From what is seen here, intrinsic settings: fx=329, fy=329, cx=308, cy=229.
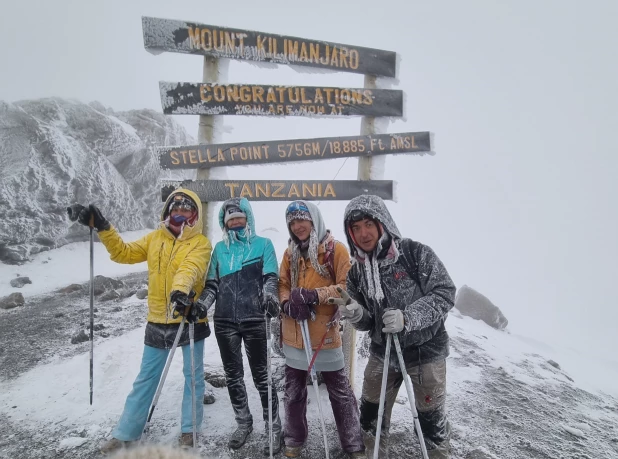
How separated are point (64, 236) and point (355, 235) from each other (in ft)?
51.6

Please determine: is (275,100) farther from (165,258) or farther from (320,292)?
(320,292)

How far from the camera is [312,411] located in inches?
171

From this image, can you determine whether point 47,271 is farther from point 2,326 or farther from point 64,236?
point 2,326

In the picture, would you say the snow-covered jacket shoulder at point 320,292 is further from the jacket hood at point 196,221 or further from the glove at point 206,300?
the jacket hood at point 196,221

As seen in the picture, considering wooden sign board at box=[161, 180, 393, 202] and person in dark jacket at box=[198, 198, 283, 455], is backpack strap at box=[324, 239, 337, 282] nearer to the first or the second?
person in dark jacket at box=[198, 198, 283, 455]

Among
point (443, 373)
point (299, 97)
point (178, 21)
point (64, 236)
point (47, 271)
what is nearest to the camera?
point (443, 373)

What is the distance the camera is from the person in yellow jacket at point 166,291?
3.38 meters

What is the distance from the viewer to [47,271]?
39.7 ft

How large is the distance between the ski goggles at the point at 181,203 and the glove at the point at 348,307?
1952 mm

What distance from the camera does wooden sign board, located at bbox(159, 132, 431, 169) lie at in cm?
517

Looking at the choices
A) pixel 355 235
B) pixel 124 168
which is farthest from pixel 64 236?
pixel 355 235

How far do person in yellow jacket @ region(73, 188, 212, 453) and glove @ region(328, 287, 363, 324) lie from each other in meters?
1.44

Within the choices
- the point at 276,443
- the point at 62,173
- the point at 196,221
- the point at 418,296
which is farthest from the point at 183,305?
the point at 62,173

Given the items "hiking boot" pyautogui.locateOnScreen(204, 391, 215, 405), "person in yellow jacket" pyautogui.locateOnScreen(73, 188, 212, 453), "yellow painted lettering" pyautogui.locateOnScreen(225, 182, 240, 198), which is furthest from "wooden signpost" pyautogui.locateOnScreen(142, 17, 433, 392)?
"hiking boot" pyautogui.locateOnScreen(204, 391, 215, 405)
